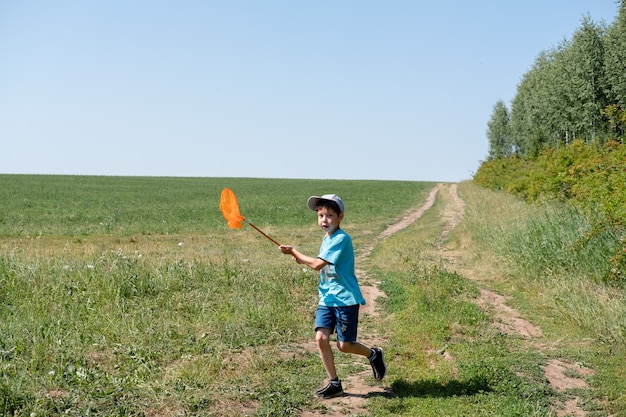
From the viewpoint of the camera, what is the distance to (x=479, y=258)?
1504 cm

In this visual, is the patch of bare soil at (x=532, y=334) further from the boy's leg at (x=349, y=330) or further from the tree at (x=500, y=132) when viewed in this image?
the tree at (x=500, y=132)

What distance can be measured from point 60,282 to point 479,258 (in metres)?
9.25

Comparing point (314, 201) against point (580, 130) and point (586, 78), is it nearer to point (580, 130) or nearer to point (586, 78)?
point (586, 78)

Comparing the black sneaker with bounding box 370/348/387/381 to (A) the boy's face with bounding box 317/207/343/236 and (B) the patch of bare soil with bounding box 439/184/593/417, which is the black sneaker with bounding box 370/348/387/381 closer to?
(A) the boy's face with bounding box 317/207/343/236

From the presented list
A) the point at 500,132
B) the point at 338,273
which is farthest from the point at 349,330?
Result: the point at 500,132

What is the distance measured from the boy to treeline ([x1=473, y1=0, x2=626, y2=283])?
5981mm

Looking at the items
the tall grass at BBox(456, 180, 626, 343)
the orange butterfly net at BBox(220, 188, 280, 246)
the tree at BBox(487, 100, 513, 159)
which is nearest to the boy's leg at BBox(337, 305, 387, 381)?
the orange butterfly net at BBox(220, 188, 280, 246)

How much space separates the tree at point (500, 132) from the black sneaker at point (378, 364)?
82.1 m

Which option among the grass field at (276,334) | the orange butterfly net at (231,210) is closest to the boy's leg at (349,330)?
the grass field at (276,334)

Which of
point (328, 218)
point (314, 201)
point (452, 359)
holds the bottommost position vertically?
point (452, 359)

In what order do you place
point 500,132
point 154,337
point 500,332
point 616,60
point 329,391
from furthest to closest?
point 500,132, point 616,60, point 500,332, point 154,337, point 329,391

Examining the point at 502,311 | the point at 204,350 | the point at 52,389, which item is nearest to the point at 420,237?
the point at 502,311

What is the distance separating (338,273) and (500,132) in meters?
83.6

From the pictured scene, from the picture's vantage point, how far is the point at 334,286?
20.6 ft
